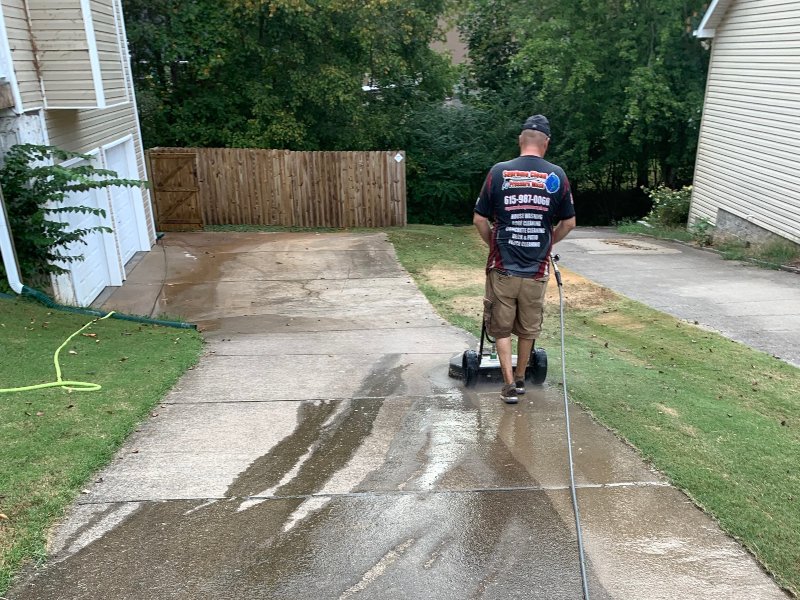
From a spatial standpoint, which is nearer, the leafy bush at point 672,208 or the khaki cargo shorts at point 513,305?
the khaki cargo shorts at point 513,305

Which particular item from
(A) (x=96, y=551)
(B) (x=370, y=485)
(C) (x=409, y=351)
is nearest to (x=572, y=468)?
(B) (x=370, y=485)

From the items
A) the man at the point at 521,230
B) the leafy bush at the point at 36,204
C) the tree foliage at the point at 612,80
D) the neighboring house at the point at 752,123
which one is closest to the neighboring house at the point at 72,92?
the leafy bush at the point at 36,204

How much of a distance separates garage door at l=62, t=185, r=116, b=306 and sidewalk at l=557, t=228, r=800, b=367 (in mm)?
7138

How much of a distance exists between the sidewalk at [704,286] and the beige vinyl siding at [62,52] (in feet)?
24.5

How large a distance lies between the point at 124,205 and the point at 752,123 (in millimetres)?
11953

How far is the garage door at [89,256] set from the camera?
8109mm

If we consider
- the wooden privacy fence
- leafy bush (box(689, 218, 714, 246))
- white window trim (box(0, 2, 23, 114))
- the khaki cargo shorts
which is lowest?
→ leafy bush (box(689, 218, 714, 246))

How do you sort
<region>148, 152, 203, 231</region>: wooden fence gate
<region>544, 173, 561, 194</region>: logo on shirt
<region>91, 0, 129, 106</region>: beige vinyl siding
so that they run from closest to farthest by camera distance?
<region>544, 173, 561, 194</region>: logo on shirt
<region>91, 0, 129, 106</region>: beige vinyl siding
<region>148, 152, 203, 231</region>: wooden fence gate

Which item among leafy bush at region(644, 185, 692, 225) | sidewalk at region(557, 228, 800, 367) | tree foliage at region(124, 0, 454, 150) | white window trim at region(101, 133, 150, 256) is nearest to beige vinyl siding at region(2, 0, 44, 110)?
white window trim at region(101, 133, 150, 256)

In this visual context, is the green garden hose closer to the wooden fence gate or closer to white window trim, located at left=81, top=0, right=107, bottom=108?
white window trim, located at left=81, top=0, right=107, bottom=108

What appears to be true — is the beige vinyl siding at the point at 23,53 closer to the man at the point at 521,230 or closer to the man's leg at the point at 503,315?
the man at the point at 521,230

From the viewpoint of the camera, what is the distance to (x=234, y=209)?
1539 cm

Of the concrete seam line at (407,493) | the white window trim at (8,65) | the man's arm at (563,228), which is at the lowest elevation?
the concrete seam line at (407,493)

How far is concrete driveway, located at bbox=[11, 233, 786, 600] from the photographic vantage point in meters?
2.72
